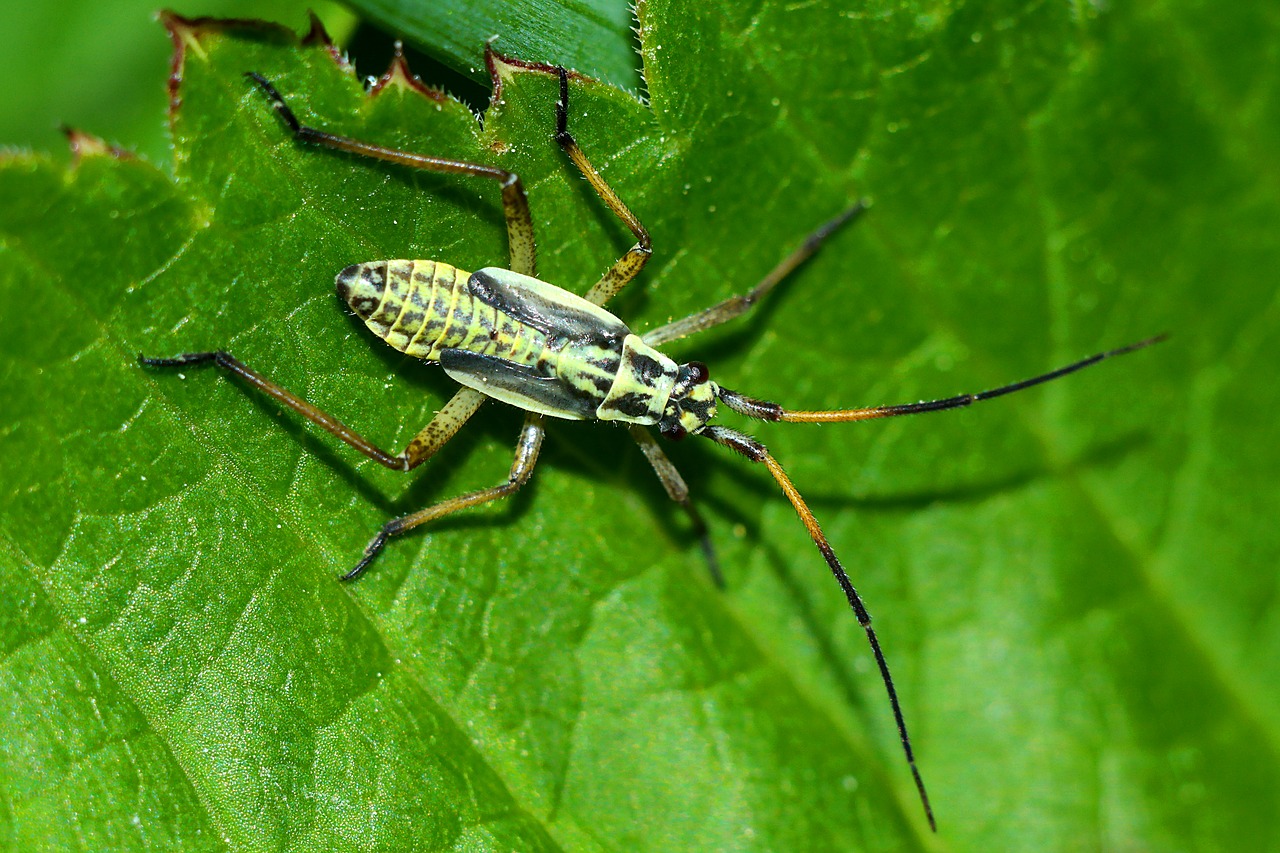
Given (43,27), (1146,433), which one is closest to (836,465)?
(1146,433)

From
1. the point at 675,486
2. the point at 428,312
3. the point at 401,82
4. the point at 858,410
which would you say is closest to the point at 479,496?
the point at 428,312

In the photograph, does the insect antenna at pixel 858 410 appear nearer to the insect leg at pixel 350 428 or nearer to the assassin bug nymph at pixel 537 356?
the assassin bug nymph at pixel 537 356

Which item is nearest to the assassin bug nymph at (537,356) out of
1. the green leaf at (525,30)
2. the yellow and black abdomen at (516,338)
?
the yellow and black abdomen at (516,338)

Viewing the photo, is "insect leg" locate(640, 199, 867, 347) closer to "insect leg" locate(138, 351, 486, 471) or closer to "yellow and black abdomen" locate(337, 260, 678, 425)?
"yellow and black abdomen" locate(337, 260, 678, 425)

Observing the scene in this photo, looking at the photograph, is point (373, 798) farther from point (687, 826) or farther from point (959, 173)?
point (959, 173)

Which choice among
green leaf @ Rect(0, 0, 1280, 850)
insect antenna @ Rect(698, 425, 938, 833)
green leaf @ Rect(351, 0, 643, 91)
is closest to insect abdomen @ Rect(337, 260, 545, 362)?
green leaf @ Rect(0, 0, 1280, 850)

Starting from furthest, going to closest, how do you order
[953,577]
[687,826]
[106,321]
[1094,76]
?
[953,577] < [1094,76] < [687,826] < [106,321]

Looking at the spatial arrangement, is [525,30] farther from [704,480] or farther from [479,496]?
[704,480]
